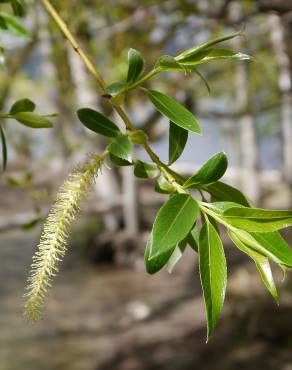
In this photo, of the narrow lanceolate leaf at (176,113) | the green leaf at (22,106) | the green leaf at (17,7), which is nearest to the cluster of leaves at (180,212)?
the narrow lanceolate leaf at (176,113)

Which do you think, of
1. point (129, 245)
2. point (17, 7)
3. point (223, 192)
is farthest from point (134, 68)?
point (129, 245)

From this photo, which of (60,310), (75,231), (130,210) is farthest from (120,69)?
(75,231)

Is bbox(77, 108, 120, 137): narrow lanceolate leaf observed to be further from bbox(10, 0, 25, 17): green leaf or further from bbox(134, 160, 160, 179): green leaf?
bbox(10, 0, 25, 17): green leaf

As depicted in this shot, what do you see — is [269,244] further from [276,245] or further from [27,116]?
[27,116]

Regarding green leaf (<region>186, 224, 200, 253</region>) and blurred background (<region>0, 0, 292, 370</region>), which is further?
blurred background (<region>0, 0, 292, 370</region>)

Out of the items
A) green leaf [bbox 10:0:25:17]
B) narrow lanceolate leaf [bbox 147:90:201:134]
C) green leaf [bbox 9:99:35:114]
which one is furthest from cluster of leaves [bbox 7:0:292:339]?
green leaf [bbox 10:0:25:17]

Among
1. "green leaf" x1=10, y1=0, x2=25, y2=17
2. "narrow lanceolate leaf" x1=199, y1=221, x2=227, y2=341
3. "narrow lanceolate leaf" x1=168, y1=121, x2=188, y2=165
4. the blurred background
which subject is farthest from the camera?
the blurred background

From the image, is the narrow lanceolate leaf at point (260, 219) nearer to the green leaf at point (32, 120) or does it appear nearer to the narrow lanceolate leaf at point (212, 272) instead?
the narrow lanceolate leaf at point (212, 272)

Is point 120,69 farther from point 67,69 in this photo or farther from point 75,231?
point 75,231
